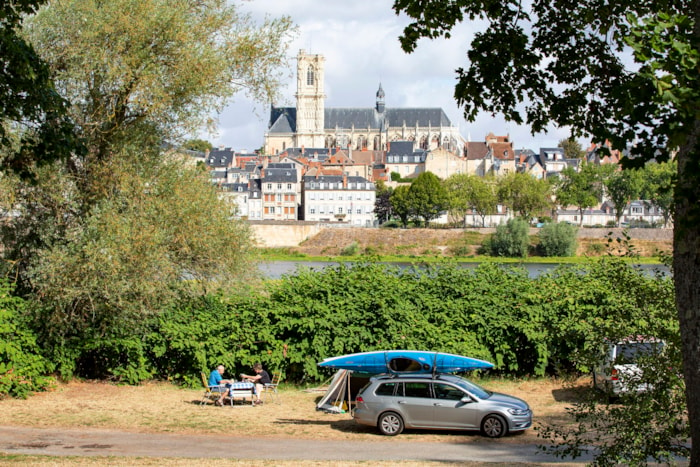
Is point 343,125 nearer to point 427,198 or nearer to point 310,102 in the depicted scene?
point 310,102

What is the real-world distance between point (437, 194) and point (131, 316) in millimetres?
78968

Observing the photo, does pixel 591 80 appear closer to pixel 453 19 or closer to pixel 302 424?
pixel 453 19

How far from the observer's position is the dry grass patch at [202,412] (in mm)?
12703

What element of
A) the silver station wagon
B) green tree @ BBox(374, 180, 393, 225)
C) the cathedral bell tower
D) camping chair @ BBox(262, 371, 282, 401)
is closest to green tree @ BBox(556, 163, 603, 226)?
green tree @ BBox(374, 180, 393, 225)

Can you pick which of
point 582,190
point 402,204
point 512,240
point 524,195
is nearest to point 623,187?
point 582,190

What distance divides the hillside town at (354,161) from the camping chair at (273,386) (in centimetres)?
4978

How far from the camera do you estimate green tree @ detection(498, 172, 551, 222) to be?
8938 centimetres

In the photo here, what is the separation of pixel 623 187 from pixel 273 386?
77234 millimetres

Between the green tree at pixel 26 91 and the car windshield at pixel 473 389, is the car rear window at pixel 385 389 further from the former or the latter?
the green tree at pixel 26 91

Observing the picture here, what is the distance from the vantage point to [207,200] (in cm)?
1748

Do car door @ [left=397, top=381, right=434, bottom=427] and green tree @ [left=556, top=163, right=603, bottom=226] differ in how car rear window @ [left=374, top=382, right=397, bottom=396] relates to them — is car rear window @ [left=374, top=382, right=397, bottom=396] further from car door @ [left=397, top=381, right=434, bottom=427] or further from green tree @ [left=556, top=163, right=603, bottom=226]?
green tree @ [left=556, top=163, right=603, bottom=226]

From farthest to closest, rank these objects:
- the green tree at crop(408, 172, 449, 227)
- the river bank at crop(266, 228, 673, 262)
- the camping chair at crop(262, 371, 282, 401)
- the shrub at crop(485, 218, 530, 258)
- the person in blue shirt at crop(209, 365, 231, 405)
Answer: the green tree at crop(408, 172, 449, 227) < the river bank at crop(266, 228, 673, 262) < the shrub at crop(485, 218, 530, 258) < the camping chair at crop(262, 371, 282, 401) < the person in blue shirt at crop(209, 365, 231, 405)

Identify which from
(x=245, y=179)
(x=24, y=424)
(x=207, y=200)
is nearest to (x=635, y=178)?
(x=245, y=179)

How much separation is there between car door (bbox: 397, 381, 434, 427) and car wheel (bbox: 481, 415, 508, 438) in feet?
2.83
